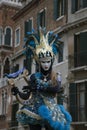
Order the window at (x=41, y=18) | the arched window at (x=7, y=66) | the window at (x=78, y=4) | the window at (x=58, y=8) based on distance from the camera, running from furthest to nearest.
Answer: the arched window at (x=7, y=66) → the window at (x=41, y=18) → the window at (x=58, y=8) → the window at (x=78, y=4)

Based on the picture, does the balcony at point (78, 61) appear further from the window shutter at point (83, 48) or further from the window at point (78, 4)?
the window at point (78, 4)

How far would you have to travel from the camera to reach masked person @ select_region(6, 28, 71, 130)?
5.43 meters

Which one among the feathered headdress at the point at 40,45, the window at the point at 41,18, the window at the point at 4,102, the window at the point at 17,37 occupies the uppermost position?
the window at the point at 41,18

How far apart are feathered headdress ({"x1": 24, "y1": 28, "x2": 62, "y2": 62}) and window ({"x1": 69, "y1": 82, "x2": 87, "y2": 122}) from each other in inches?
691

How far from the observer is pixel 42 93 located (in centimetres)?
561

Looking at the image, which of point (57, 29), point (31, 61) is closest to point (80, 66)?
point (57, 29)

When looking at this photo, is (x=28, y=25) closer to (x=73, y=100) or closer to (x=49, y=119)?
(x=73, y=100)

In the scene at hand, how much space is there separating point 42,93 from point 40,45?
2.09 ft

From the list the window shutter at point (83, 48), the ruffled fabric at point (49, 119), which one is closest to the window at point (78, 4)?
the window shutter at point (83, 48)

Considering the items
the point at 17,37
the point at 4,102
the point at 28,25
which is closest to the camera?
the point at 28,25

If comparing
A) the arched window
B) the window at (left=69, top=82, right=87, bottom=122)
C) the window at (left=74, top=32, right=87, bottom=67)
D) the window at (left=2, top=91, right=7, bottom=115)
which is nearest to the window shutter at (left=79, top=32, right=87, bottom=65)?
the window at (left=74, top=32, right=87, bottom=67)

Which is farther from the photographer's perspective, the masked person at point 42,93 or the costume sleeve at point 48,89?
the costume sleeve at point 48,89

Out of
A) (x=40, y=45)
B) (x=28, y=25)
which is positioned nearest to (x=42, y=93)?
(x=40, y=45)

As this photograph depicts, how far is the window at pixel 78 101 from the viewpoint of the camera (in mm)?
23375
